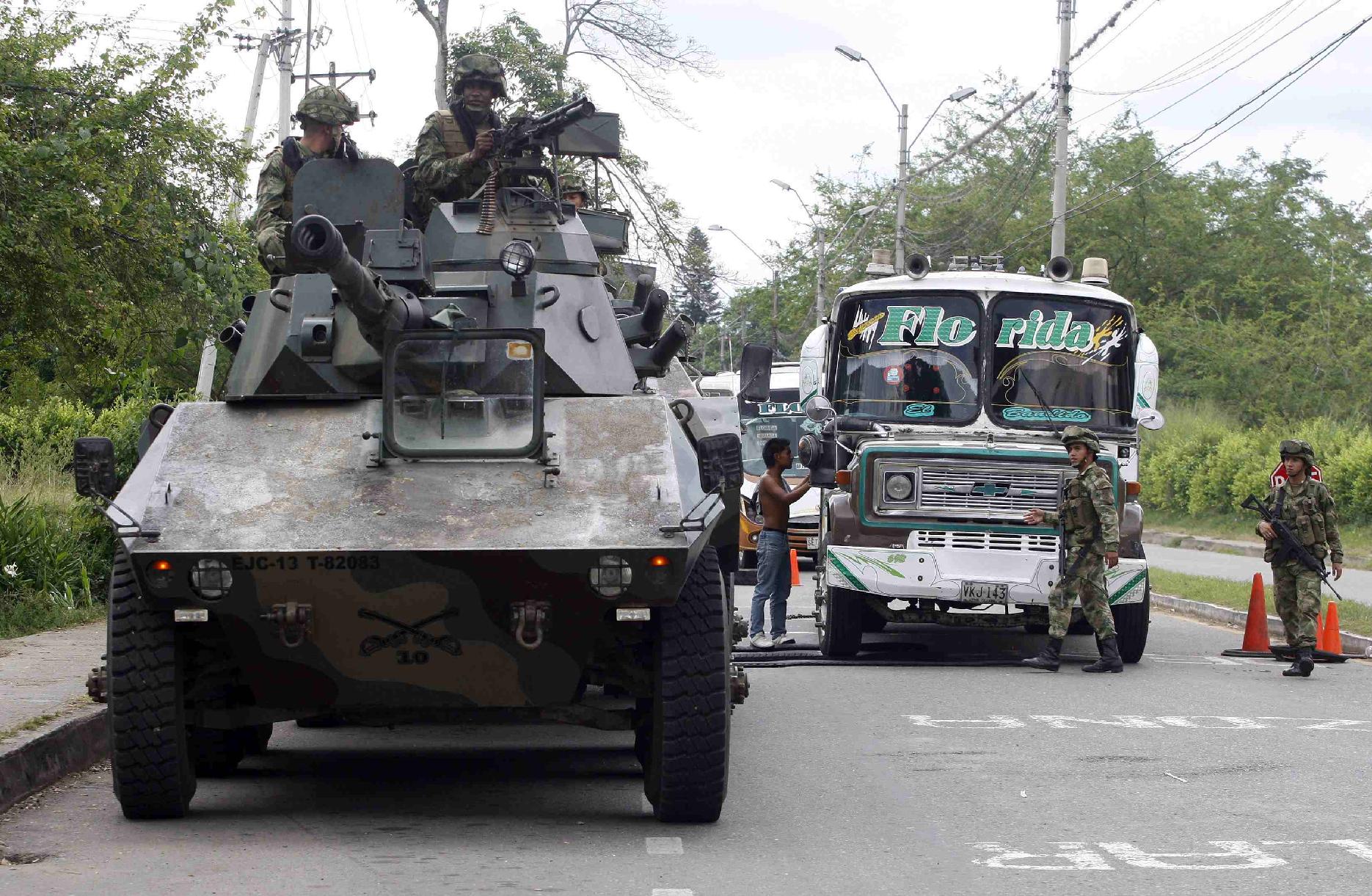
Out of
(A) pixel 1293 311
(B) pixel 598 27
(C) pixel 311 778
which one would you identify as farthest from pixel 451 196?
(A) pixel 1293 311

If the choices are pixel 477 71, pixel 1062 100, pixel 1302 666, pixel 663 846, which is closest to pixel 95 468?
pixel 663 846

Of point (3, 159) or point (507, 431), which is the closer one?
point (507, 431)

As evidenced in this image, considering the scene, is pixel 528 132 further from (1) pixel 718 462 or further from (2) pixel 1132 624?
(2) pixel 1132 624

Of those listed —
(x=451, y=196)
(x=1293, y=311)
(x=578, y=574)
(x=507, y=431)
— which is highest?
(x=1293, y=311)

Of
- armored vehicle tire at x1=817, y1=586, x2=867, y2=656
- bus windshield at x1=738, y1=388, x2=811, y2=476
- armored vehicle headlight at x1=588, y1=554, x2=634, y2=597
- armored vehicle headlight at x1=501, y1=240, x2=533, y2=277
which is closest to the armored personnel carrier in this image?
armored vehicle headlight at x1=588, y1=554, x2=634, y2=597

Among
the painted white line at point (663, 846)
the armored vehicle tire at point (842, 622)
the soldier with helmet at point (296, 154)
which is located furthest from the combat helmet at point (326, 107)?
the armored vehicle tire at point (842, 622)

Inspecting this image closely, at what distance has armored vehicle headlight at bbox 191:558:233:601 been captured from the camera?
6941mm

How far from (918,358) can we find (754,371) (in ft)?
12.2

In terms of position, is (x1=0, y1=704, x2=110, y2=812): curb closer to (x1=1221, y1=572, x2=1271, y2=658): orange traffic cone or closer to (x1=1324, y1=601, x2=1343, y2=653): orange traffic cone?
(x1=1221, y1=572, x2=1271, y2=658): orange traffic cone

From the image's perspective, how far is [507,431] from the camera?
25.7 ft

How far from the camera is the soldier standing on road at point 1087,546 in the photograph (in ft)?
42.8

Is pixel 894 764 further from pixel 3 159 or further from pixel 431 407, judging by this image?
pixel 3 159

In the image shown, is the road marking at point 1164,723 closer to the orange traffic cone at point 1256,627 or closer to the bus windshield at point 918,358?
the bus windshield at point 918,358

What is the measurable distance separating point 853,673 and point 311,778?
213 inches
